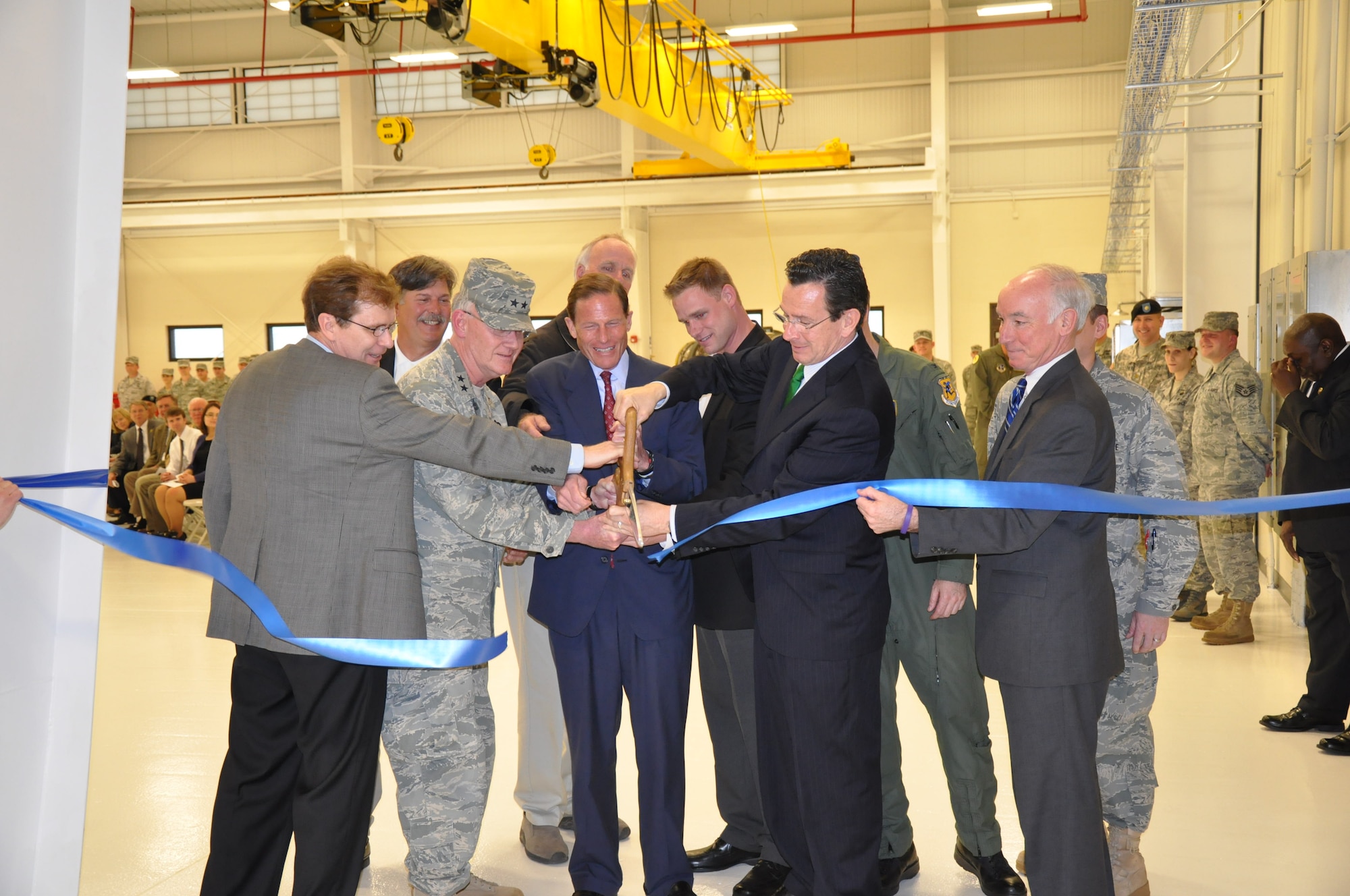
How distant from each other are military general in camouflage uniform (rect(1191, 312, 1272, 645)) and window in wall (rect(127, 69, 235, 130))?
58.7 ft

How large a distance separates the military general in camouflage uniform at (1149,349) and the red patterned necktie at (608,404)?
5.84m

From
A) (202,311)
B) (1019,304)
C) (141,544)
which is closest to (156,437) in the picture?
(202,311)

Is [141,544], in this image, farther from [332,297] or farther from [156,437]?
[156,437]

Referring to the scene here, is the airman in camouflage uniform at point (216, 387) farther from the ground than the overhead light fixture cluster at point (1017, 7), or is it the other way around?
the overhead light fixture cluster at point (1017, 7)

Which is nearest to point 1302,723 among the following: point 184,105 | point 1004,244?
point 1004,244

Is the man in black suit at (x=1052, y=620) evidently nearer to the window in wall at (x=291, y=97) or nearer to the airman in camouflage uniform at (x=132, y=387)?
the airman in camouflage uniform at (x=132, y=387)

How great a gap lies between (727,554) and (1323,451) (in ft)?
10.0

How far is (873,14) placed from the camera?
1712cm

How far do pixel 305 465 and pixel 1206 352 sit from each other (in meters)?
5.71

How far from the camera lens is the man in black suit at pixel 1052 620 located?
2672mm

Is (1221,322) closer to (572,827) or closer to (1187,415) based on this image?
(1187,415)

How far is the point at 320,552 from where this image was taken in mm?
2635

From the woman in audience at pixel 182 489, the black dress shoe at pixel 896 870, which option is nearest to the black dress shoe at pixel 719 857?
the black dress shoe at pixel 896 870

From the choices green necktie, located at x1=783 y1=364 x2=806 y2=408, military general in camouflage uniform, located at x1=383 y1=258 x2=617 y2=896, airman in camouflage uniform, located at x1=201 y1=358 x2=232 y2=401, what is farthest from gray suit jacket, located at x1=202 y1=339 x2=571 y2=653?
airman in camouflage uniform, located at x1=201 y1=358 x2=232 y2=401
